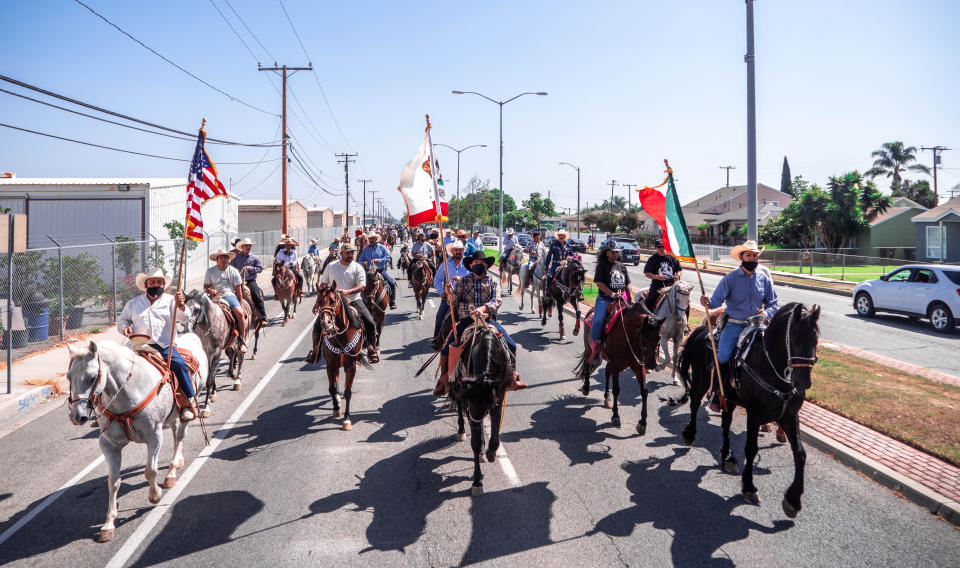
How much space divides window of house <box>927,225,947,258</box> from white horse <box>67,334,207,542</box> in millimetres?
47486

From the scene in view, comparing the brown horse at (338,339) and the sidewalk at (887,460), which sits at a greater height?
the brown horse at (338,339)

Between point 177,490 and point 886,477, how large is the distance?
762 centimetres

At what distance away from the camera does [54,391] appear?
35.0 feet

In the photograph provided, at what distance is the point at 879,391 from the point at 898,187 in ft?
278

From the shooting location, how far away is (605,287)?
962 cm

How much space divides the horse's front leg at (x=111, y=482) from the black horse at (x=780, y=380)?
608 centimetres

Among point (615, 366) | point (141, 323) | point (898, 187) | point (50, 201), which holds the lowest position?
point (615, 366)

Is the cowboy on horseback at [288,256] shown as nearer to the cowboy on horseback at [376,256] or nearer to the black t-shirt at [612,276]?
the cowboy on horseback at [376,256]

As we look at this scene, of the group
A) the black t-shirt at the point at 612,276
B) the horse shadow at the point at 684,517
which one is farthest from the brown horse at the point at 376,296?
the horse shadow at the point at 684,517

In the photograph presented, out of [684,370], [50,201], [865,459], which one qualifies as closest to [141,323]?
[684,370]

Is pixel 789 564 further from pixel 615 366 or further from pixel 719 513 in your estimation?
pixel 615 366

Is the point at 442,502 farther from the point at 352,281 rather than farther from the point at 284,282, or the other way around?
the point at 284,282

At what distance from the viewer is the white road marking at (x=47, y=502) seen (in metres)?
5.54

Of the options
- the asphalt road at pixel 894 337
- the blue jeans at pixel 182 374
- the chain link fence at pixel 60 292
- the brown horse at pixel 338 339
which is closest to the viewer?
the blue jeans at pixel 182 374
